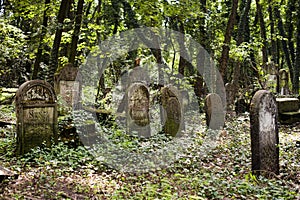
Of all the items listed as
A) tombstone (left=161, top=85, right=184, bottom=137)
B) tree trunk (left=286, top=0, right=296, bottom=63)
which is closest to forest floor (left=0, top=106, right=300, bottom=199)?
tombstone (left=161, top=85, right=184, bottom=137)

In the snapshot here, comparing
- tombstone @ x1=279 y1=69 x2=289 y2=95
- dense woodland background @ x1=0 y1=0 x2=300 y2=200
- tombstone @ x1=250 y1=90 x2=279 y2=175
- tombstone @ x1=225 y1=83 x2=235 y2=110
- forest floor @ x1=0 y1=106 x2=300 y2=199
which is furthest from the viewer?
tombstone @ x1=279 y1=69 x2=289 y2=95

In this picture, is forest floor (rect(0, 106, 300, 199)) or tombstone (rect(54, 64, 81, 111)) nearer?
forest floor (rect(0, 106, 300, 199))

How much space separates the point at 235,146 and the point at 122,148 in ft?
9.48

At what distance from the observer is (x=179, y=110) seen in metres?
9.57

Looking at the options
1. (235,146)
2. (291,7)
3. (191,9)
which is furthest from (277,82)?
(235,146)

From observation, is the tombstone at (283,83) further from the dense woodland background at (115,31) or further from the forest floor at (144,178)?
the forest floor at (144,178)

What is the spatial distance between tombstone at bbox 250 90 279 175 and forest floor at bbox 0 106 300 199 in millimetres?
198

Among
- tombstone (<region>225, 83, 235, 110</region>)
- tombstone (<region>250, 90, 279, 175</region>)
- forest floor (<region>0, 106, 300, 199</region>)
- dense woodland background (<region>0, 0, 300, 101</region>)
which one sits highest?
dense woodland background (<region>0, 0, 300, 101</region>)

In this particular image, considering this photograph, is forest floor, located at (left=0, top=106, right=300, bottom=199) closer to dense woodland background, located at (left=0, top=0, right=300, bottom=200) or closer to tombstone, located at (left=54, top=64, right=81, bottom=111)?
dense woodland background, located at (left=0, top=0, right=300, bottom=200)

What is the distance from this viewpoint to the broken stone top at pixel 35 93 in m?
6.42

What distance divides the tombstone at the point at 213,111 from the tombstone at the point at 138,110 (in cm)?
190

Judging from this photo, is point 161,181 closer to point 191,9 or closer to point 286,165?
point 286,165

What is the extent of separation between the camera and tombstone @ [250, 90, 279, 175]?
588 cm

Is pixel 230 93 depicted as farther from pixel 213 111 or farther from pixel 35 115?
pixel 35 115
